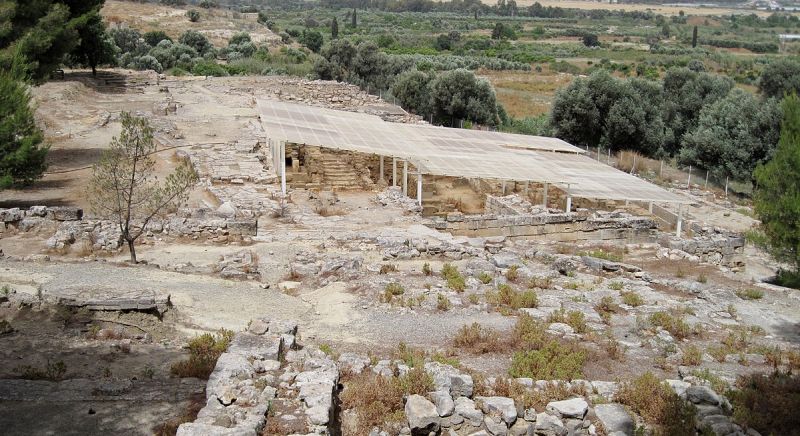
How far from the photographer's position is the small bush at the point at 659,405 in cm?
784

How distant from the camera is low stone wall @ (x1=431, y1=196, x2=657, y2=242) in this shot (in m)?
17.9

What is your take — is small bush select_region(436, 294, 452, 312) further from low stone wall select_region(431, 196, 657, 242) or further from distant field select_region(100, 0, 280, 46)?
distant field select_region(100, 0, 280, 46)

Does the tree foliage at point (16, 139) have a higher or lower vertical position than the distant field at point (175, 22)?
lower

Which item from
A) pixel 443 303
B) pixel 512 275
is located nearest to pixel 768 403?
pixel 443 303

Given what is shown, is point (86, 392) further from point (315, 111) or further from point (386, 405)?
point (315, 111)

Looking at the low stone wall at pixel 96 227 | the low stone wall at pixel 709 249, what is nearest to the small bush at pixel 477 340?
the low stone wall at pixel 96 227

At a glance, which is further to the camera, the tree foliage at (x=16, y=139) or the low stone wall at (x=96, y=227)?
the tree foliage at (x=16, y=139)

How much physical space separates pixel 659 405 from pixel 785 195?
20.0 feet

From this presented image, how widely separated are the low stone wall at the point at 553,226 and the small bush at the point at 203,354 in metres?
8.71

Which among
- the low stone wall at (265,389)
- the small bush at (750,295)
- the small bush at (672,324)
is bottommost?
the small bush at (750,295)

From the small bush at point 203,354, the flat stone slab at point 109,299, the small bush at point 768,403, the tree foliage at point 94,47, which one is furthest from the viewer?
the tree foliage at point 94,47

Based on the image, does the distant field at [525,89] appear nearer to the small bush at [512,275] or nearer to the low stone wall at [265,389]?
the small bush at [512,275]

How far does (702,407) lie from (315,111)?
67.8ft

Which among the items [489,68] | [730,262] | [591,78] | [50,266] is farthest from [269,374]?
[489,68]
